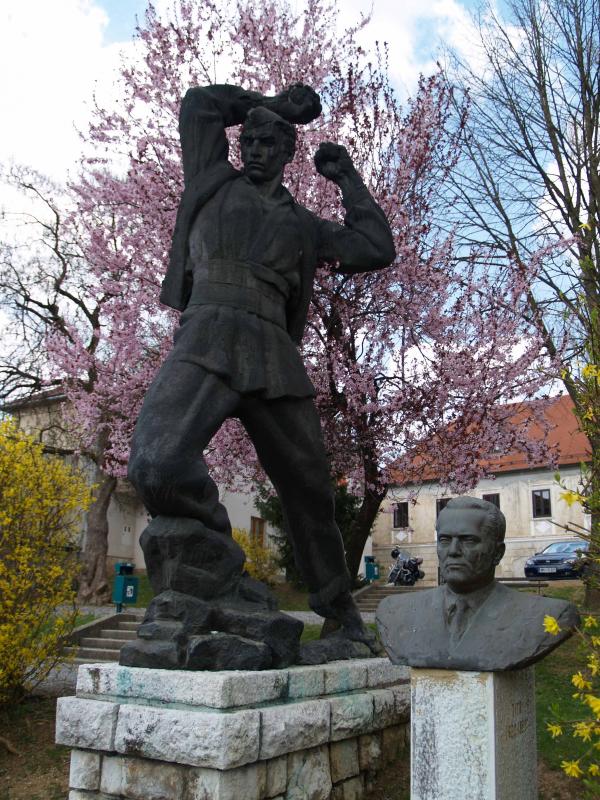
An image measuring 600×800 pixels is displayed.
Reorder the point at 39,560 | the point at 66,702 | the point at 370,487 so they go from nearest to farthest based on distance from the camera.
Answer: the point at 66,702 → the point at 39,560 → the point at 370,487

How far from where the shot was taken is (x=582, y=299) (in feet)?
12.7

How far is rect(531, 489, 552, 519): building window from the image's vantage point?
29.5 metres

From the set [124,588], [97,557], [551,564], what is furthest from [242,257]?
[551,564]

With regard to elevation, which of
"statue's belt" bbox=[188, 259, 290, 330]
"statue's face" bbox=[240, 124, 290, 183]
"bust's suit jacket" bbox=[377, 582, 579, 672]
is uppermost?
"statue's face" bbox=[240, 124, 290, 183]

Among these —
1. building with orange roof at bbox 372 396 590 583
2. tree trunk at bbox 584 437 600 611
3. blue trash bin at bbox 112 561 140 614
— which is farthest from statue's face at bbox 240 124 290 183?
building with orange roof at bbox 372 396 590 583

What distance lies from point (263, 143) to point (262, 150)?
4 centimetres

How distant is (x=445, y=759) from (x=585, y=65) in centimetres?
1133

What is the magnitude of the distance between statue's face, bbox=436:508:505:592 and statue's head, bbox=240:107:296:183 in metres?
2.18

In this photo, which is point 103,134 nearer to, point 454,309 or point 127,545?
point 454,309

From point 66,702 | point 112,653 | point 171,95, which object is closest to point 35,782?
point 66,702

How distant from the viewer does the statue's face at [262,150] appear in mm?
4133

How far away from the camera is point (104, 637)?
429 inches

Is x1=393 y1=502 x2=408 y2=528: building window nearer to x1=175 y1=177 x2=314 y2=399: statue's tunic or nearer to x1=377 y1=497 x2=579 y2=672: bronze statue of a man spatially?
x1=175 y1=177 x2=314 y2=399: statue's tunic

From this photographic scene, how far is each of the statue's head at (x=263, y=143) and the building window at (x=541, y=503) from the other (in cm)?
2753
